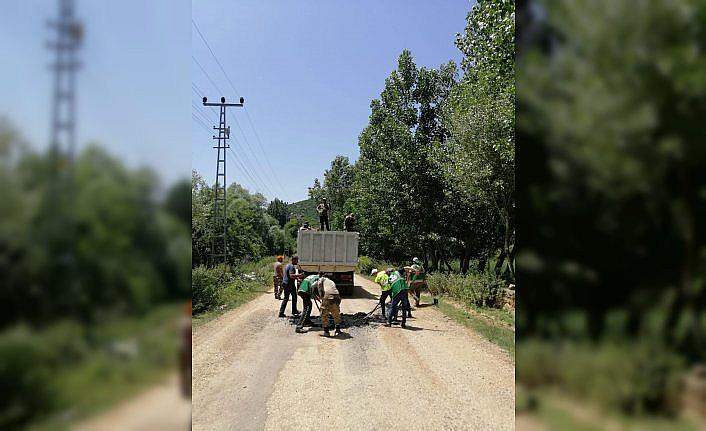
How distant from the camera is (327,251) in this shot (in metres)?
14.5

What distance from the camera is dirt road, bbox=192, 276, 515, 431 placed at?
523 centimetres

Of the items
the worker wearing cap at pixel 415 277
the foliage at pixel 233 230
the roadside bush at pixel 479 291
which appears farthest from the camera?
the foliage at pixel 233 230

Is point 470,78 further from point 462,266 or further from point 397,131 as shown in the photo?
point 462,266

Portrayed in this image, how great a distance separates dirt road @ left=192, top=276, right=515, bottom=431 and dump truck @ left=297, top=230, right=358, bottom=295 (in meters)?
3.47
